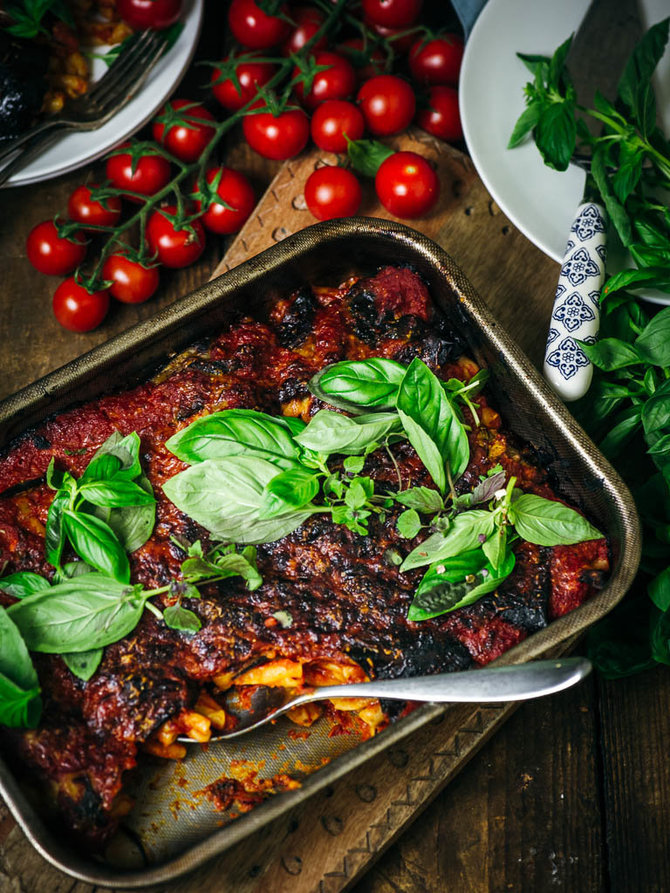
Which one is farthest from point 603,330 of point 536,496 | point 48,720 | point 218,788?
point 48,720

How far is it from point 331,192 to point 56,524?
154 centimetres

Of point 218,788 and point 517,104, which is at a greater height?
point 517,104

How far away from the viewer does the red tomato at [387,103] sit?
304 centimetres

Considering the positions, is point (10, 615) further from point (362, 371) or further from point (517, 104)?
point (517, 104)

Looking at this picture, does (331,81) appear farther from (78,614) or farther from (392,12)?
(78,614)

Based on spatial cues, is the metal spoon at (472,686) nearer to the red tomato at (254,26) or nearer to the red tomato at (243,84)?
the red tomato at (243,84)

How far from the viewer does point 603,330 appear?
2652 mm

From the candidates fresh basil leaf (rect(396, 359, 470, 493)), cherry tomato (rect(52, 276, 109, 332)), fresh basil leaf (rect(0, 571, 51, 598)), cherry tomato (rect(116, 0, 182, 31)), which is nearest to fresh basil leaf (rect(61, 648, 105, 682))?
fresh basil leaf (rect(0, 571, 51, 598))

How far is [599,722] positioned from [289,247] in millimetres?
1944

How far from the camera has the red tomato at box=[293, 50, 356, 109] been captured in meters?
3.14

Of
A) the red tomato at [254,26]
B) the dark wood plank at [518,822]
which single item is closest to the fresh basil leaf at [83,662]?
the dark wood plank at [518,822]

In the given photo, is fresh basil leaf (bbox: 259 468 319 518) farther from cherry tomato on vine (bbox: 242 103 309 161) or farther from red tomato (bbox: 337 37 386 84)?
red tomato (bbox: 337 37 386 84)

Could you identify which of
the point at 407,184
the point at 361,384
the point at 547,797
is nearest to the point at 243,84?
the point at 407,184

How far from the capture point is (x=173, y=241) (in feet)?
9.94
